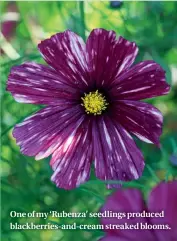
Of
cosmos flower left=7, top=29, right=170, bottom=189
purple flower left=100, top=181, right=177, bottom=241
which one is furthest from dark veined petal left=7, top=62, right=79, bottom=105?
purple flower left=100, top=181, right=177, bottom=241

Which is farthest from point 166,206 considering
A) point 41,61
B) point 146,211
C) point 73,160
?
point 41,61

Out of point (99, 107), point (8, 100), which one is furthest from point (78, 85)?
point (8, 100)

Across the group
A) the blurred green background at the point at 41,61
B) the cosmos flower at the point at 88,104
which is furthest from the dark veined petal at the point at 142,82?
the blurred green background at the point at 41,61

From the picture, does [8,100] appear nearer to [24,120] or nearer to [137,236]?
[24,120]

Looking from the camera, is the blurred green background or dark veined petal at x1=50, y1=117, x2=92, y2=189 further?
the blurred green background

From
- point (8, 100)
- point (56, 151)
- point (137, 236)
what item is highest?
point (8, 100)

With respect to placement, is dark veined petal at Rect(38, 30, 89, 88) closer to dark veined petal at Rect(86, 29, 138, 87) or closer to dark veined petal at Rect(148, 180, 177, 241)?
dark veined petal at Rect(86, 29, 138, 87)

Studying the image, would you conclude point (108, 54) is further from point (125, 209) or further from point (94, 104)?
point (125, 209)

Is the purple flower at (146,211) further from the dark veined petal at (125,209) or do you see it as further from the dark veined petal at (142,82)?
the dark veined petal at (142,82)
